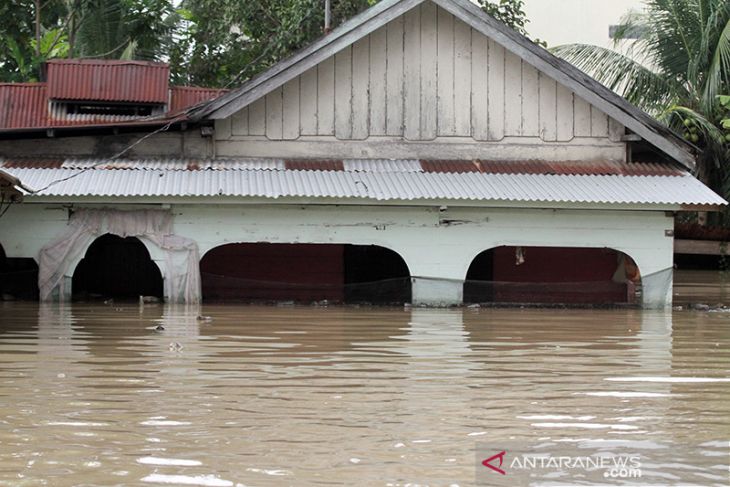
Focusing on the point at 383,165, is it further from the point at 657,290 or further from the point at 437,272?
the point at 657,290

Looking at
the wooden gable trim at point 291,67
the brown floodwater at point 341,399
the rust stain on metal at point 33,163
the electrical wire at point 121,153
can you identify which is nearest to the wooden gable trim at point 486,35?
the wooden gable trim at point 291,67

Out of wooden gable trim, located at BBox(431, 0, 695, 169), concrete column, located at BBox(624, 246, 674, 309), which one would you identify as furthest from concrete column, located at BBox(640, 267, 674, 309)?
wooden gable trim, located at BBox(431, 0, 695, 169)

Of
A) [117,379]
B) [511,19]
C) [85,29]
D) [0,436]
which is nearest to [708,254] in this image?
[511,19]

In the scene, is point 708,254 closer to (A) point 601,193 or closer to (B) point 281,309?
(A) point 601,193

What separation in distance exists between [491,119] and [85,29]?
13.5 metres

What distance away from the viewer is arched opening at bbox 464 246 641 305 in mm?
18906

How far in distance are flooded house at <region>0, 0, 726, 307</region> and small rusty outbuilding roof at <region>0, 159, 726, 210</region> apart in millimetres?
45

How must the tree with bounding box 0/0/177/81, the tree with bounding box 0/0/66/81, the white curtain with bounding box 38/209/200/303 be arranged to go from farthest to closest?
the tree with bounding box 0/0/177/81 → the tree with bounding box 0/0/66/81 → the white curtain with bounding box 38/209/200/303

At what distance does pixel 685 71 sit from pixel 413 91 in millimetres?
9459

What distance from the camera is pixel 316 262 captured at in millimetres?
19266

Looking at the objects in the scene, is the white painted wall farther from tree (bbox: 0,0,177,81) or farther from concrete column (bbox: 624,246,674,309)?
tree (bbox: 0,0,177,81)

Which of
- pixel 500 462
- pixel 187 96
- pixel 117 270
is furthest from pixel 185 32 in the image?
pixel 500 462

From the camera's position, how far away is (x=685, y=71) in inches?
1013

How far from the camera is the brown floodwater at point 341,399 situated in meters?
7.09
